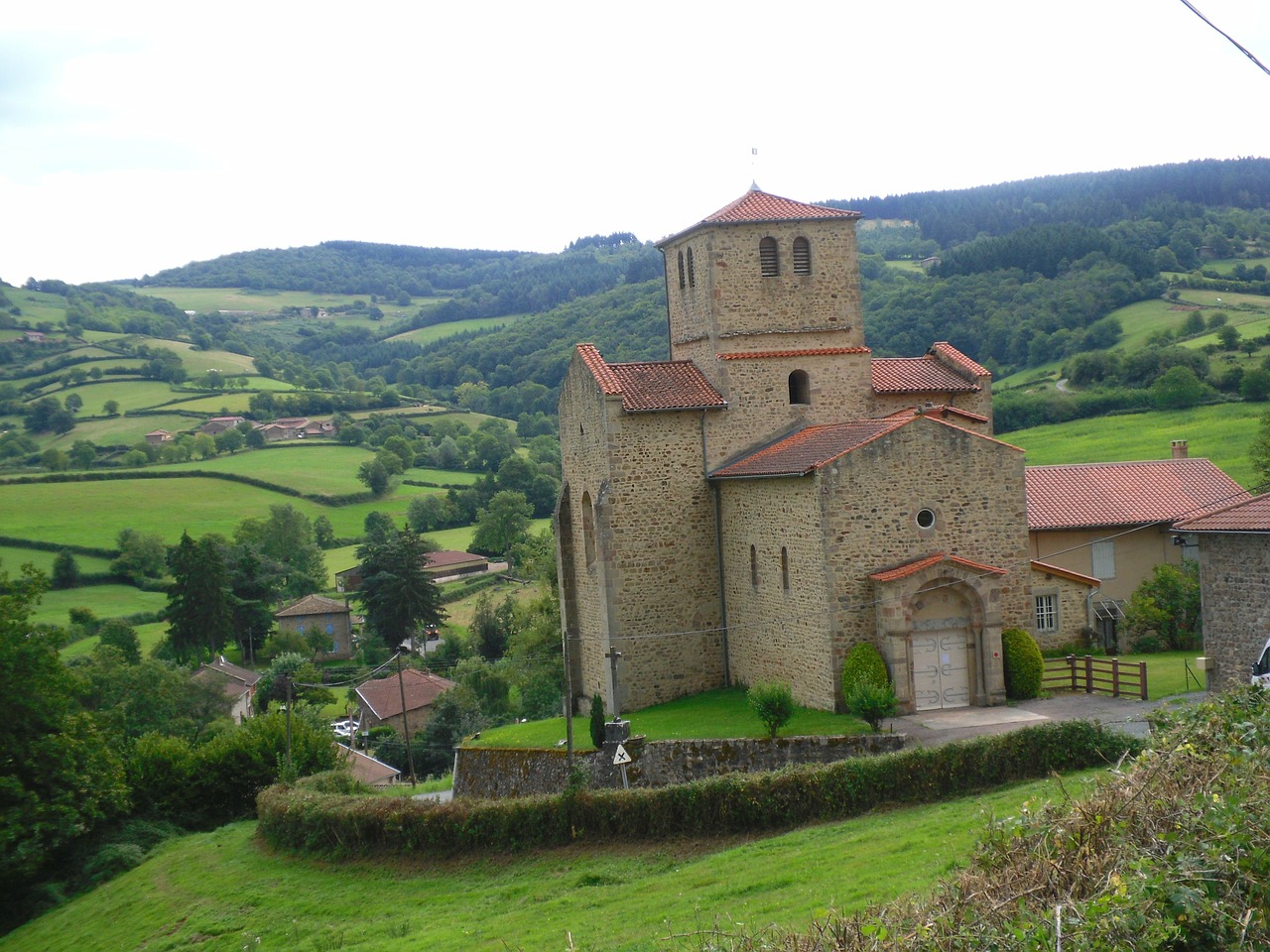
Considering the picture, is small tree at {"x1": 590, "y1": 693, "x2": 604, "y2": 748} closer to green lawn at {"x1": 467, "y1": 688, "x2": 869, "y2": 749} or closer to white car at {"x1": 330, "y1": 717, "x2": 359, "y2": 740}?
green lawn at {"x1": 467, "y1": 688, "x2": 869, "y2": 749}

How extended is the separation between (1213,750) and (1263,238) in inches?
5116

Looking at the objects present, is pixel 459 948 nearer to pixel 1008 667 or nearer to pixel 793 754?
pixel 793 754

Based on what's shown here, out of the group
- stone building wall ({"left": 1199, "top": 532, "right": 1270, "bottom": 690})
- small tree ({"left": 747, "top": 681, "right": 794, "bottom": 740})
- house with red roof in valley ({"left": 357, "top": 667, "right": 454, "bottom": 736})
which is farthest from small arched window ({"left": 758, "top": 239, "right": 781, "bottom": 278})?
house with red roof in valley ({"left": 357, "top": 667, "right": 454, "bottom": 736})

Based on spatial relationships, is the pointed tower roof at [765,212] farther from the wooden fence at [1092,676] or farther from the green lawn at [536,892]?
the green lawn at [536,892]

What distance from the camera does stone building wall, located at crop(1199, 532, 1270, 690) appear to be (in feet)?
72.5

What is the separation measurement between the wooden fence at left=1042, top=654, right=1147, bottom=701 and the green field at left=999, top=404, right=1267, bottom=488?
31.0 meters

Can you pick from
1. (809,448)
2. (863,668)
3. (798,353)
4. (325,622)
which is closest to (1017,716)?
(863,668)

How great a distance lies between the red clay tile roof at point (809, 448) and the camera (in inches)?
1003

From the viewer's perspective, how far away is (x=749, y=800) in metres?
20.0

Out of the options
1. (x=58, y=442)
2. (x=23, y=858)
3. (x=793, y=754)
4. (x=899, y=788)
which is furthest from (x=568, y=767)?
(x=58, y=442)

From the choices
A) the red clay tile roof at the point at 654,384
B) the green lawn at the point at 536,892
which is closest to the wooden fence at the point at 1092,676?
the green lawn at the point at 536,892

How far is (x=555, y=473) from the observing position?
101 m

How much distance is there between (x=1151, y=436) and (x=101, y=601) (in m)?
64.6

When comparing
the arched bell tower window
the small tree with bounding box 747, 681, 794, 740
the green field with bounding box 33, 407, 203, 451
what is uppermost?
the green field with bounding box 33, 407, 203, 451
